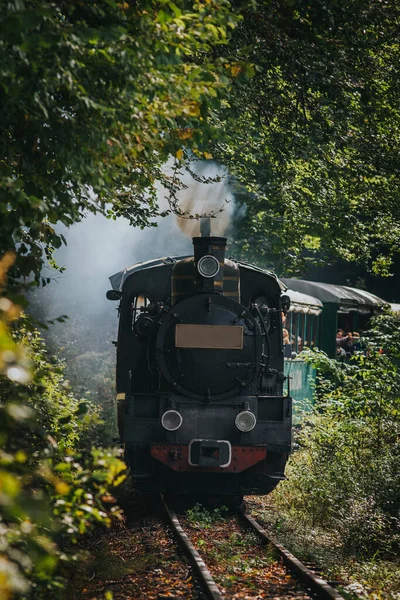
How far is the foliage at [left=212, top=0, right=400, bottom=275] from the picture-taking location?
9.12 metres

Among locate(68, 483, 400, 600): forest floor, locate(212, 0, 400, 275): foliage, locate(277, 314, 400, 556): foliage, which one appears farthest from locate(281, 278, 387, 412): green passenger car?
locate(68, 483, 400, 600): forest floor

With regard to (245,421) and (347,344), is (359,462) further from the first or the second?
(347,344)

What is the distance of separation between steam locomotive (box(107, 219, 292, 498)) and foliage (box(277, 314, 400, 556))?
0.75 meters

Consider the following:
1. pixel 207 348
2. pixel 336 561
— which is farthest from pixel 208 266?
pixel 336 561

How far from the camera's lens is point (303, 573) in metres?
7.01

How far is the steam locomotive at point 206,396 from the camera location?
9422mm

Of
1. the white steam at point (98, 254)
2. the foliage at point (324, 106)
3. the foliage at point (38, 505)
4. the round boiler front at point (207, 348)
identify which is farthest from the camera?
the white steam at point (98, 254)

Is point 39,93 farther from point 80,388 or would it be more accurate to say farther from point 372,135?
point 80,388

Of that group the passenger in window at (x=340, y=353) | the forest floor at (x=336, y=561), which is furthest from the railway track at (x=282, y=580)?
the passenger in window at (x=340, y=353)

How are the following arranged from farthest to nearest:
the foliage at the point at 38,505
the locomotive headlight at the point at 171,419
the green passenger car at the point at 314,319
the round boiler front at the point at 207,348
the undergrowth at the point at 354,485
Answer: the green passenger car at the point at 314,319, the round boiler front at the point at 207,348, the locomotive headlight at the point at 171,419, the undergrowth at the point at 354,485, the foliage at the point at 38,505

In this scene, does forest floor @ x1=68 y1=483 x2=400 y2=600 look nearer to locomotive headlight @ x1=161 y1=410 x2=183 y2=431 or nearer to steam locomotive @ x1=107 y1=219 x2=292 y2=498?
steam locomotive @ x1=107 y1=219 x2=292 y2=498

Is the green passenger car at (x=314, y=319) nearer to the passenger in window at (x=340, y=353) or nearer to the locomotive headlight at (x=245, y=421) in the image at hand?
the passenger in window at (x=340, y=353)

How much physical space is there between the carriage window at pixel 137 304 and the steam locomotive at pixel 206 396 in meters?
0.47

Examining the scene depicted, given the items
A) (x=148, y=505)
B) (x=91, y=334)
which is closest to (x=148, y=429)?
(x=148, y=505)
